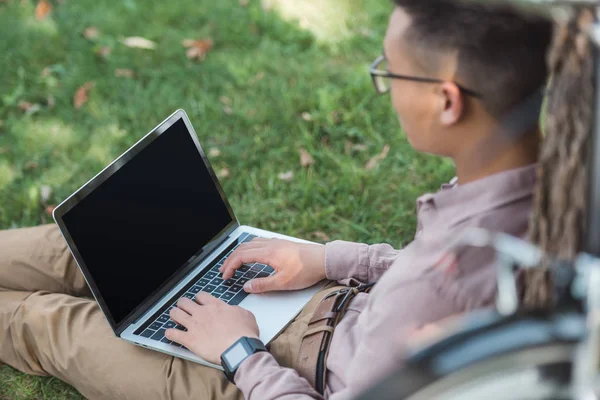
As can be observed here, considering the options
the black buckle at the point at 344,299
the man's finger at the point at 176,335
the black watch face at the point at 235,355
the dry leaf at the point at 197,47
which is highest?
the dry leaf at the point at 197,47

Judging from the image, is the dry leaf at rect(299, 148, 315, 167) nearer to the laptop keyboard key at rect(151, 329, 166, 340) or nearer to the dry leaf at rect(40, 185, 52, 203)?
the dry leaf at rect(40, 185, 52, 203)

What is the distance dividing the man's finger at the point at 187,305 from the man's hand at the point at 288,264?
184 mm

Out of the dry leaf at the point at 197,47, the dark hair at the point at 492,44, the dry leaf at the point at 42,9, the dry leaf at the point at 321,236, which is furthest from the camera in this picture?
the dry leaf at the point at 42,9

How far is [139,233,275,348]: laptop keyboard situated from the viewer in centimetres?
214

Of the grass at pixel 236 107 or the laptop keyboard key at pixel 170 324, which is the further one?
the grass at pixel 236 107

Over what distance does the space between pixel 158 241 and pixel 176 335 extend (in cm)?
35

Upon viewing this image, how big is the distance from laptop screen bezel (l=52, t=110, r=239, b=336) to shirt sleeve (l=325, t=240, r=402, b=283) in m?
0.43

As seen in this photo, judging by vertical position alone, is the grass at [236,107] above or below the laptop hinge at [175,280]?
above

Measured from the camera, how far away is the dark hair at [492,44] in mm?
1500

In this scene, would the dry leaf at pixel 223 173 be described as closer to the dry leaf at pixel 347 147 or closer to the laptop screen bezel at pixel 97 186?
the dry leaf at pixel 347 147

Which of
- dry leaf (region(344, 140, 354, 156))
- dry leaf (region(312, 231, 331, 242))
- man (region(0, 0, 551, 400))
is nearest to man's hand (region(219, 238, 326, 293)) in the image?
man (region(0, 0, 551, 400))

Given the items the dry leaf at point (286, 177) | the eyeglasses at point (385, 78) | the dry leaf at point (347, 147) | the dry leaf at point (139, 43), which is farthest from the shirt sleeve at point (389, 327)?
the dry leaf at point (139, 43)

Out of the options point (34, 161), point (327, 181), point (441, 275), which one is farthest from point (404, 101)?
point (34, 161)

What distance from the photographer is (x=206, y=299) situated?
6.84 feet
